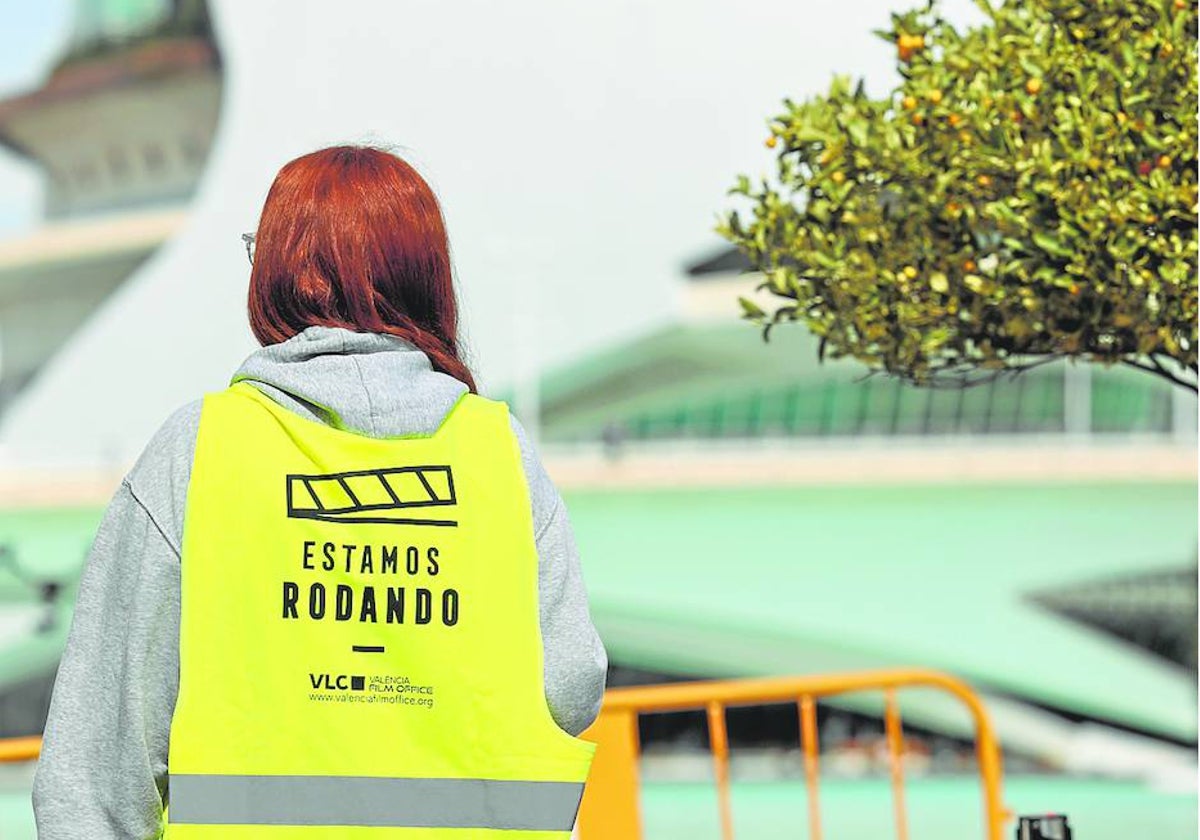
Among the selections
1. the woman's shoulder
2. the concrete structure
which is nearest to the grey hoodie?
the woman's shoulder

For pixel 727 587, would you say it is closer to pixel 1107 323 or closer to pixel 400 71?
pixel 400 71

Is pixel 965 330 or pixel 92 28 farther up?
pixel 92 28

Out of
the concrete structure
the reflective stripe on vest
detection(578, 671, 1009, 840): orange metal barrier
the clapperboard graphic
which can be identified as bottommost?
detection(578, 671, 1009, 840): orange metal barrier

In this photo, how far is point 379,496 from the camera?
A: 5.78 feet

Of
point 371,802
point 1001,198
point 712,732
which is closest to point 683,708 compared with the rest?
point 712,732

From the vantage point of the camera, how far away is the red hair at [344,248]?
1.80 meters

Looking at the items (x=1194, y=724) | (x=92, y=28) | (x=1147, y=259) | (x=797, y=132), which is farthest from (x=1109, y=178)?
(x=92, y=28)

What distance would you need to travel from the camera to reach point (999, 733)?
24844 millimetres

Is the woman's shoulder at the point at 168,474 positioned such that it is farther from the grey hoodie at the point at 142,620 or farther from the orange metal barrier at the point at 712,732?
the orange metal barrier at the point at 712,732

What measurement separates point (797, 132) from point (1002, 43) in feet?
1.51

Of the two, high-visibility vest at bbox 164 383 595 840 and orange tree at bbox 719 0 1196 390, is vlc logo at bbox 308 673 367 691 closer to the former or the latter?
high-visibility vest at bbox 164 383 595 840

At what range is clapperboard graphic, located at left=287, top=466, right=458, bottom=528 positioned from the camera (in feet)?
5.72

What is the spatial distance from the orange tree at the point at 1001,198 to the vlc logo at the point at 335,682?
7.70 ft

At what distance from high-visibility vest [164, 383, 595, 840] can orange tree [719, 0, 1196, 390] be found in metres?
2.24
